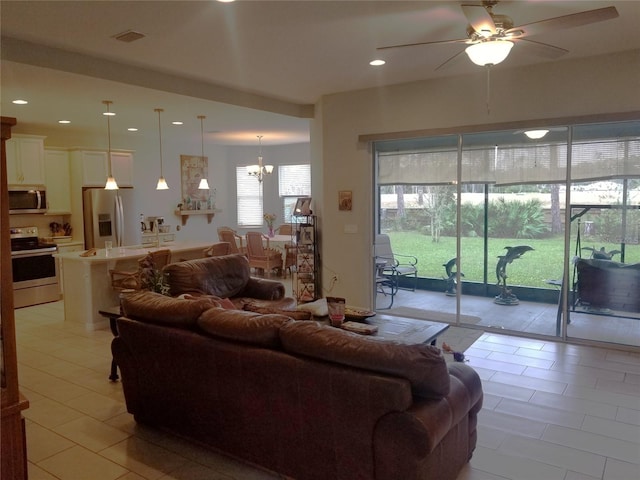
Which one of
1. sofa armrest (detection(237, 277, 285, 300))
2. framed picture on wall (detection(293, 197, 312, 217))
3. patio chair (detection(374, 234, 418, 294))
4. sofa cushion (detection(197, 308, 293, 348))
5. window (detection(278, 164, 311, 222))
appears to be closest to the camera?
sofa cushion (detection(197, 308, 293, 348))

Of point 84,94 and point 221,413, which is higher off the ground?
point 84,94

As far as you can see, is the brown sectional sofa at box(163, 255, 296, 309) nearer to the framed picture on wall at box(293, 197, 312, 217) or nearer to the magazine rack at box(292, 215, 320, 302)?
the magazine rack at box(292, 215, 320, 302)

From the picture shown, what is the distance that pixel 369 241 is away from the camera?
6.21 meters

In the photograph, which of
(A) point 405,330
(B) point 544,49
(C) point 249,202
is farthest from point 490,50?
(C) point 249,202

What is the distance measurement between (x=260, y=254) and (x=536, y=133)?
513 centimetres

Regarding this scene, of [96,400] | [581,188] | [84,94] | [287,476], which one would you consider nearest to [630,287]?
[581,188]

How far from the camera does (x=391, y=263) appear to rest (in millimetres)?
6328

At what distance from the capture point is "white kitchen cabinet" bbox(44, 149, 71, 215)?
7668 mm

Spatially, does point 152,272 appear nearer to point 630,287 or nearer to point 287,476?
point 287,476

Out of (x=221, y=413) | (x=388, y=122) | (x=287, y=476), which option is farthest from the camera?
(x=388, y=122)

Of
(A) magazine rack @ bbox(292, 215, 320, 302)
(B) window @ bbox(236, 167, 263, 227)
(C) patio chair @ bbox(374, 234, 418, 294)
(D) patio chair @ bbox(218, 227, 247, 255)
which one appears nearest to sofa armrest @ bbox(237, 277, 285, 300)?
(A) magazine rack @ bbox(292, 215, 320, 302)

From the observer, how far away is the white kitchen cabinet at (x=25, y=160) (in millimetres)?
7039

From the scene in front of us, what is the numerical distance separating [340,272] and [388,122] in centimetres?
202

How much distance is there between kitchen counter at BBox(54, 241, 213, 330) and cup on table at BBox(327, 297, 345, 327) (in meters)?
3.08
